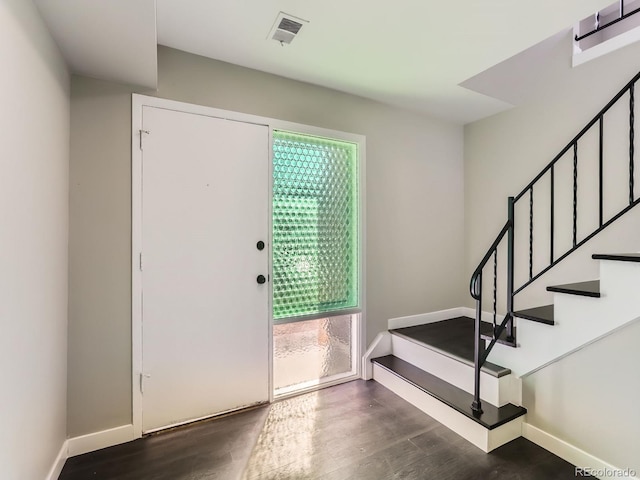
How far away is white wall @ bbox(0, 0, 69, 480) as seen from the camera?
1.13m

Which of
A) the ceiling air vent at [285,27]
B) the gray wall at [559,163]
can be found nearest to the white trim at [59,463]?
the ceiling air vent at [285,27]

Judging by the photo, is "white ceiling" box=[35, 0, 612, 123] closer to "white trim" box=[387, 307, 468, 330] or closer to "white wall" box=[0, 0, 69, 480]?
"white wall" box=[0, 0, 69, 480]

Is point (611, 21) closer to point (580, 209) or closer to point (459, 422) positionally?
point (580, 209)

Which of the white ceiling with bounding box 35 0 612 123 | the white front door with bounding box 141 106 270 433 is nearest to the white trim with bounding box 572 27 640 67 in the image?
the white ceiling with bounding box 35 0 612 123

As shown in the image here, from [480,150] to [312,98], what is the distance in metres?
1.95

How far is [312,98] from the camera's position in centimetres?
260

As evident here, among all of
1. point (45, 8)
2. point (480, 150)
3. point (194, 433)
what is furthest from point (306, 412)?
point (480, 150)

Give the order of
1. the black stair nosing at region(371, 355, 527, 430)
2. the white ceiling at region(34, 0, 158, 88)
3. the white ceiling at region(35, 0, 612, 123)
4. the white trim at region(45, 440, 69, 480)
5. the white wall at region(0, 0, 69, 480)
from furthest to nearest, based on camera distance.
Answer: the black stair nosing at region(371, 355, 527, 430) < the white trim at region(45, 440, 69, 480) < the white ceiling at region(35, 0, 612, 123) < the white ceiling at region(34, 0, 158, 88) < the white wall at region(0, 0, 69, 480)

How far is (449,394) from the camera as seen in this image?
2260mm

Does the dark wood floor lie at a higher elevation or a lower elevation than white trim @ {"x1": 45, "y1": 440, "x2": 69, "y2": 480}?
lower

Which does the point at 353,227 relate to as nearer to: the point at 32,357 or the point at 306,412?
the point at 306,412

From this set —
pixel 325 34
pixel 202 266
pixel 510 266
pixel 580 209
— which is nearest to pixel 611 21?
Answer: pixel 580 209

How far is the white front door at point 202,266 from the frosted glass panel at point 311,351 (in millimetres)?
157

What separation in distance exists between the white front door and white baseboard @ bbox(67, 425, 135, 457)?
10 centimetres
